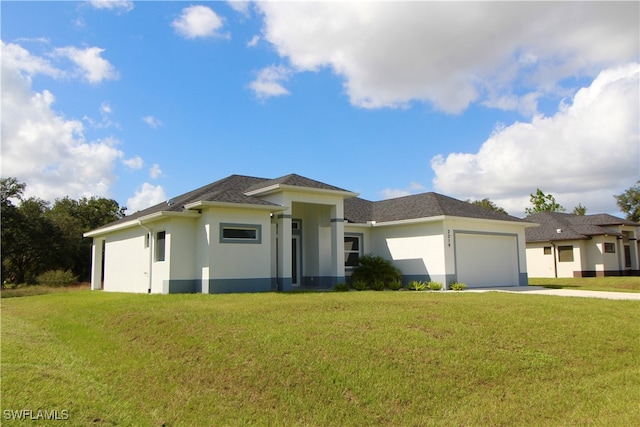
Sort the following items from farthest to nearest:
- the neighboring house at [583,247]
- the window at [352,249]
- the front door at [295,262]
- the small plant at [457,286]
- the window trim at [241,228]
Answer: the neighboring house at [583,247] < the window at [352,249] < the front door at [295,262] < the small plant at [457,286] < the window trim at [241,228]

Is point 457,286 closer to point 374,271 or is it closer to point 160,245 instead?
point 374,271

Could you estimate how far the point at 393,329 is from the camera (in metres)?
10.0

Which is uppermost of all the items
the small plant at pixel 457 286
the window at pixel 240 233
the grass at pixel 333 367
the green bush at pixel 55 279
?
the window at pixel 240 233

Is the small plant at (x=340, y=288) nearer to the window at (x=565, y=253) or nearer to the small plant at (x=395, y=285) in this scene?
the small plant at (x=395, y=285)

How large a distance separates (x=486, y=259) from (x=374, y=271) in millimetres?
5499

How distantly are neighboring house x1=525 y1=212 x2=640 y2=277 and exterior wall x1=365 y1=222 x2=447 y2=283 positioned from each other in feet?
58.5

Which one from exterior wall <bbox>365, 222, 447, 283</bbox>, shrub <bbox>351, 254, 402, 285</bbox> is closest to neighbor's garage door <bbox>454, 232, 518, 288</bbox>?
exterior wall <bbox>365, 222, 447, 283</bbox>

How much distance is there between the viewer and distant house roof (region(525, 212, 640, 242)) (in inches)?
1377

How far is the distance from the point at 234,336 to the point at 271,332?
72cm

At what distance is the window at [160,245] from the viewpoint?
1923 centimetres

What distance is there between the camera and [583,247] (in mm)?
35531

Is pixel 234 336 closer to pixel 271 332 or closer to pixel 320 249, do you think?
pixel 271 332

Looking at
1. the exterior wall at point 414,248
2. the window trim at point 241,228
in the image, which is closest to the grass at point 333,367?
the window trim at point 241,228

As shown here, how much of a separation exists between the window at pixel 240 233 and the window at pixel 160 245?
281 cm
